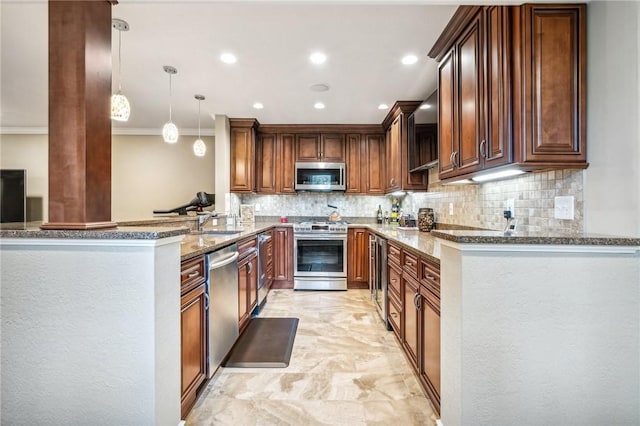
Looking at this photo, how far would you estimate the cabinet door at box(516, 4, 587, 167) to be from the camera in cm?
150

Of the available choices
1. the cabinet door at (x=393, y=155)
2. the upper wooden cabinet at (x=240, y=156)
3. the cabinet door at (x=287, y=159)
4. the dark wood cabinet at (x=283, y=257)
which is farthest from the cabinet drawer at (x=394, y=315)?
the upper wooden cabinet at (x=240, y=156)

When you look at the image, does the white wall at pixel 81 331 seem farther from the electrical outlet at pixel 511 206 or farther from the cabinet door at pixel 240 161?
the cabinet door at pixel 240 161

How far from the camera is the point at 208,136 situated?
577 cm

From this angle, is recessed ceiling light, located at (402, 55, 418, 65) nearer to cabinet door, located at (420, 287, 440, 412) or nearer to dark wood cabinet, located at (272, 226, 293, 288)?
cabinet door, located at (420, 287, 440, 412)

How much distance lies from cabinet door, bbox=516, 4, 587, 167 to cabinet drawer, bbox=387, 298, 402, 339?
5.07 ft

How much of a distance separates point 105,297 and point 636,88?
94.4 inches

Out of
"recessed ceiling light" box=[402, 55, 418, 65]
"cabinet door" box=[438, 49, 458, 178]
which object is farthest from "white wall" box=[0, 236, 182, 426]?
"recessed ceiling light" box=[402, 55, 418, 65]

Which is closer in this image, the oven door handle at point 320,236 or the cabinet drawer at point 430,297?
the cabinet drawer at point 430,297

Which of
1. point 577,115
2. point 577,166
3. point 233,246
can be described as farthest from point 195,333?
point 577,115

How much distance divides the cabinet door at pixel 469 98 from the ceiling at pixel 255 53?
290 mm

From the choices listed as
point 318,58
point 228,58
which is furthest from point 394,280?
point 228,58

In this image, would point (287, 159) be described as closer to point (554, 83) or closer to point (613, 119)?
point (554, 83)

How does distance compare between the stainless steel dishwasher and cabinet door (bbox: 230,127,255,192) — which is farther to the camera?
cabinet door (bbox: 230,127,255,192)

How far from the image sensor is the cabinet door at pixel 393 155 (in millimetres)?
4074
